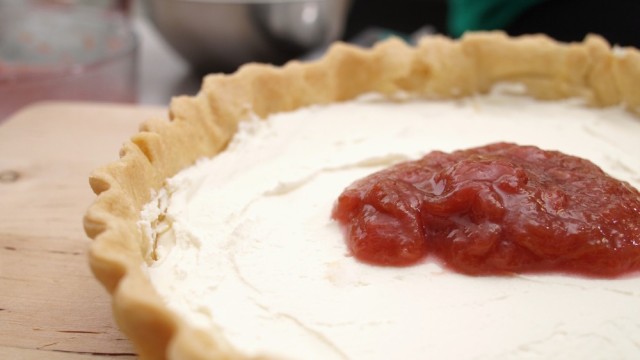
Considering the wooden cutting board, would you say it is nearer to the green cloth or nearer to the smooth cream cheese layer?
the smooth cream cheese layer

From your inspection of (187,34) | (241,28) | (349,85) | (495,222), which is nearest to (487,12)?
(241,28)

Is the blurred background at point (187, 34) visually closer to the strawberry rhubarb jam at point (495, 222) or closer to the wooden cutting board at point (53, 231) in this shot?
the wooden cutting board at point (53, 231)

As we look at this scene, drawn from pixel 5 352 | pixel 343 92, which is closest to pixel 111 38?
pixel 343 92

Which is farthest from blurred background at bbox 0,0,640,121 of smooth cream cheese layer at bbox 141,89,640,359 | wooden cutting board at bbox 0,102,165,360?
smooth cream cheese layer at bbox 141,89,640,359

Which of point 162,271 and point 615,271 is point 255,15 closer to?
point 162,271

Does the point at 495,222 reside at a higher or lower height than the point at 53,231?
higher

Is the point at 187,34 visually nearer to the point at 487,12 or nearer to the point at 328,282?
the point at 487,12

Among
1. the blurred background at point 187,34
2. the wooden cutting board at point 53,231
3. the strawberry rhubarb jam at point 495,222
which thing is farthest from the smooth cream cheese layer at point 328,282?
the blurred background at point 187,34

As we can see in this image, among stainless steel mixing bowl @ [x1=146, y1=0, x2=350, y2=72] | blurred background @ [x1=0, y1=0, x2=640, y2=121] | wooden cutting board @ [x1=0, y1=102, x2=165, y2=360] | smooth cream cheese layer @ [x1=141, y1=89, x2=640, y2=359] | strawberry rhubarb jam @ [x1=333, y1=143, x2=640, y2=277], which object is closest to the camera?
smooth cream cheese layer @ [x1=141, y1=89, x2=640, y2=359]
